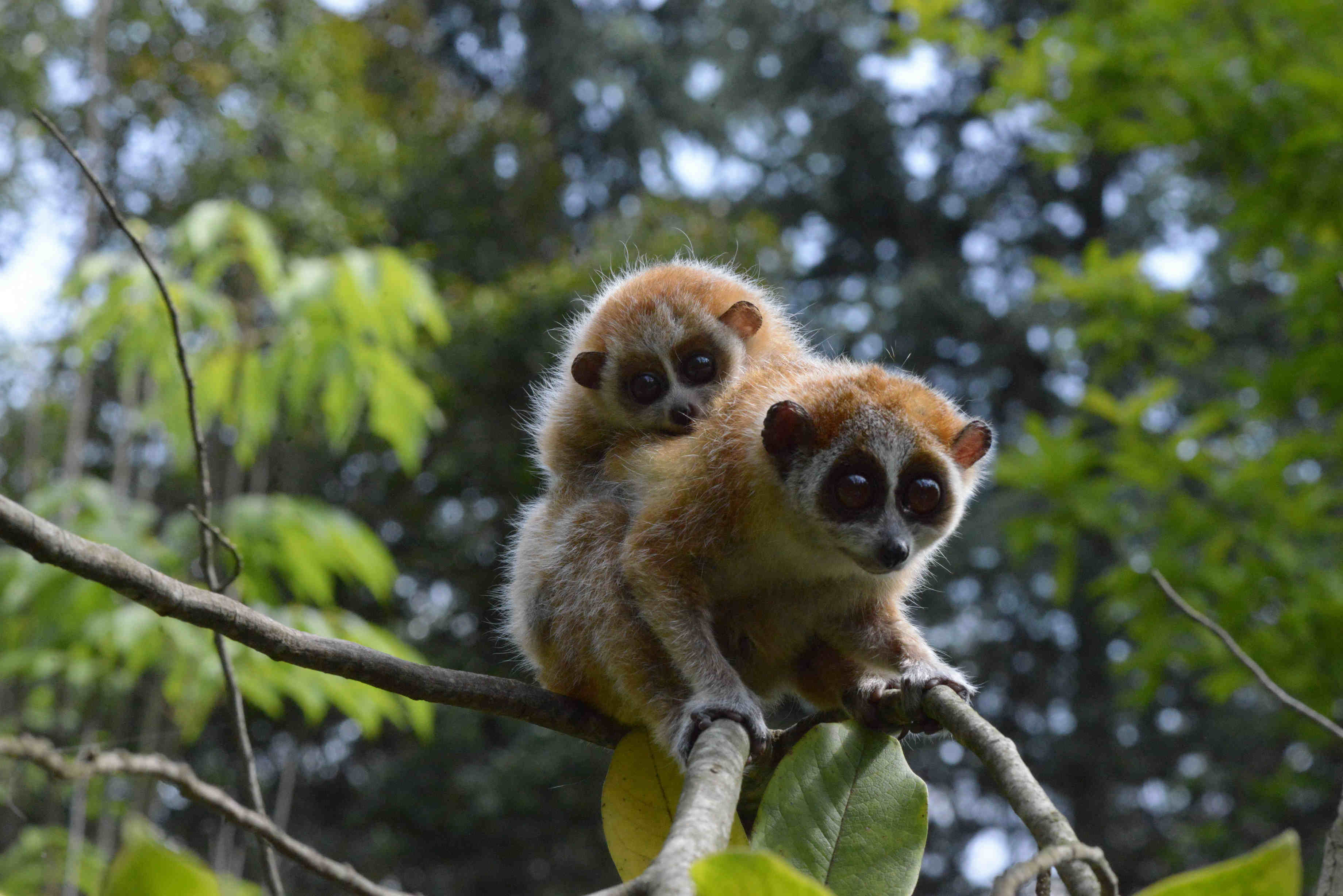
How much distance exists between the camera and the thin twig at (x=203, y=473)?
1.93m

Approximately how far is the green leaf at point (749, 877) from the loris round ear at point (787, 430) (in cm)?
163

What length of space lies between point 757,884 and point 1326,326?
6.46m

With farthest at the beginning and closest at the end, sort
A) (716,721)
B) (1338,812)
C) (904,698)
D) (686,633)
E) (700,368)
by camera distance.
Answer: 1. (700,368)
2. (686,633)
3. (904,698)
4. (716,721)
5. (1338,812)

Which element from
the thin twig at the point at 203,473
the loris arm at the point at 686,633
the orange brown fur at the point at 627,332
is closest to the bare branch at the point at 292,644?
the thin twig at the point at 203,473

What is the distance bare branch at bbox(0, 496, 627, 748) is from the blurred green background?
65cm

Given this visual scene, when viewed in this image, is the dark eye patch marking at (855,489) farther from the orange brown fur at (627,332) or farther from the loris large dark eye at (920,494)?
the orange brown fur at (627,332)

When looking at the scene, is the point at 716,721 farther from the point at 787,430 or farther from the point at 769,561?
the point at 787,430

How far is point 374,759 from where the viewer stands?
1251 centimetres

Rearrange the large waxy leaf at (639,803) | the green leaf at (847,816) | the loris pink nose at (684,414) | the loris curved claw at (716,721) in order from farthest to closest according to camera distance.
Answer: the loris pink nose at (684,414), the loris curved claw at (716,721), the large waxy leaf at (639,803), the green leaf at (847,816)

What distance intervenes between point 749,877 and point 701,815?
0.45 metres

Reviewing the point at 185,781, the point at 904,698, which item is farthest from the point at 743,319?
the point at 185,781

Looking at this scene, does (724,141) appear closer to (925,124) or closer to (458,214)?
(925,124)

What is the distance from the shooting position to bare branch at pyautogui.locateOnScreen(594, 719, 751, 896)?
1.21m

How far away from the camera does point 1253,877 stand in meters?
0.96
